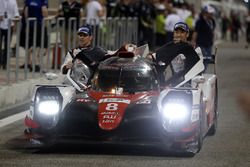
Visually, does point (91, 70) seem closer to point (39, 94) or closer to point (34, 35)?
point (39, 94)

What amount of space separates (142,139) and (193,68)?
223 cm

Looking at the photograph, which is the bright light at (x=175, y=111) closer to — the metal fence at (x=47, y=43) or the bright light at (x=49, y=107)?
the bright light at (x=49, y=107)

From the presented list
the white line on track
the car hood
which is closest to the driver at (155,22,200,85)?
the car hood

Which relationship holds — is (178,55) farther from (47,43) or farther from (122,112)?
(47,43)

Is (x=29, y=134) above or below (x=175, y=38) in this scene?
below

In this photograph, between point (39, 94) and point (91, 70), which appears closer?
point (39, 94)

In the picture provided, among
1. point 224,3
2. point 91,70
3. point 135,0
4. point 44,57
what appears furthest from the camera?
point 224,3

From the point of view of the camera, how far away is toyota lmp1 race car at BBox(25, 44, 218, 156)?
1248 centimetres

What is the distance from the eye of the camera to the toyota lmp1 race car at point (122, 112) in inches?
492

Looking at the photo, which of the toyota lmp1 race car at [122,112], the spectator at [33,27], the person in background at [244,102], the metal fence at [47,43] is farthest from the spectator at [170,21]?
the person in background at [244,102]

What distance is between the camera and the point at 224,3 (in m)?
110

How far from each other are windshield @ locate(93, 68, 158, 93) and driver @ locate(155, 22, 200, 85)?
84cm

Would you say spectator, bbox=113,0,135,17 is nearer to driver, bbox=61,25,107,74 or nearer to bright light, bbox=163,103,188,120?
driver, bbox=61,25,107,74

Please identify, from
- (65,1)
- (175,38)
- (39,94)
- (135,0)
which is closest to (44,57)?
(65,1)
